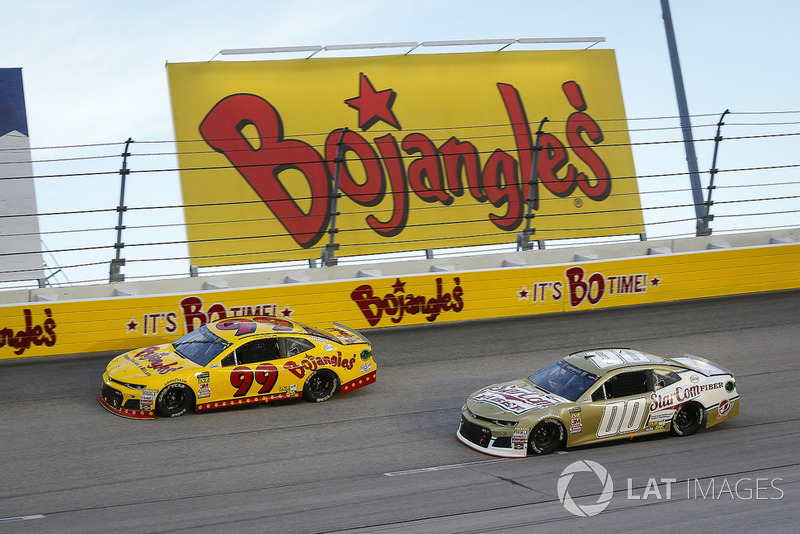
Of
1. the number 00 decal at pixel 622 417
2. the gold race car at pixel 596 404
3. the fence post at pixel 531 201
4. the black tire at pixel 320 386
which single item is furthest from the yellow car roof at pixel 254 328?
the fence post at pixel 531 201

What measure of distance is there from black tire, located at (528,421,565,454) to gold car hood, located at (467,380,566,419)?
0.80 feet

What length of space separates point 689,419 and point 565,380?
184 cm

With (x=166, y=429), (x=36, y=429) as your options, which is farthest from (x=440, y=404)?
(x=36, y=429)

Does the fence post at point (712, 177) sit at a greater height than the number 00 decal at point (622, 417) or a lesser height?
greater

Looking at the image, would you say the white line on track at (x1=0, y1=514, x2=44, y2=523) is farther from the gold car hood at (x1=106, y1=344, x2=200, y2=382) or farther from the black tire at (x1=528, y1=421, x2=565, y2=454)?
the black tire at (x1=528, y1=421, x2=565, y2=454)

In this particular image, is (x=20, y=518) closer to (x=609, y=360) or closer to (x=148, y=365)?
(x=148, y=365)

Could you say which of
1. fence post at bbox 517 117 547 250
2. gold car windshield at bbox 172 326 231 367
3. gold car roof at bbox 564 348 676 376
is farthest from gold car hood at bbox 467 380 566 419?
fence post at bbox 517 117 547 250

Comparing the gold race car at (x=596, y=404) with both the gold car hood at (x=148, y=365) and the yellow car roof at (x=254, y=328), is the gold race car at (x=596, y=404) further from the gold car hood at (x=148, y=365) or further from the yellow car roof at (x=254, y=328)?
the gold car hood at (x=148, y=365)

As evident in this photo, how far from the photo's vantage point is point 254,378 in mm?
12164

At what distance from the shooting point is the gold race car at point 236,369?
11711 millimetres

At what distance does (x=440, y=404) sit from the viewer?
1270cm

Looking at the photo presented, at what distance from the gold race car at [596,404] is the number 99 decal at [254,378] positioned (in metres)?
2.91

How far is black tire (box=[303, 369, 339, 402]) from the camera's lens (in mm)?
12578

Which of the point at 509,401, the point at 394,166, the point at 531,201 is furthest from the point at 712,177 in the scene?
the point at 509,401
